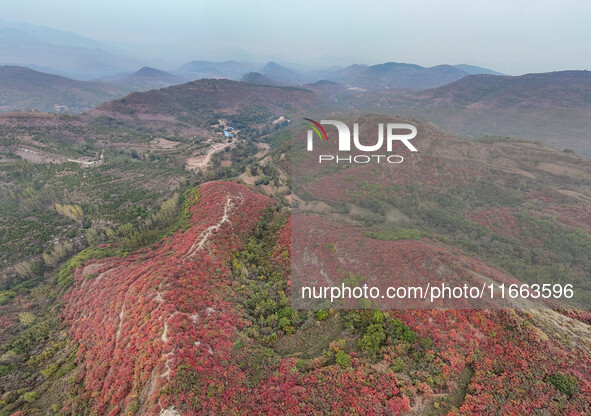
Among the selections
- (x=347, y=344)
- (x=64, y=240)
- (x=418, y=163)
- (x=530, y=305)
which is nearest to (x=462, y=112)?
(x=418, y=163)

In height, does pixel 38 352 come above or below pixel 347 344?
below

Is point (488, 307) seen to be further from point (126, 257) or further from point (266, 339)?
point (126, 257)

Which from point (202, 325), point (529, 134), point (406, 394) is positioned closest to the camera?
point (406, 394)

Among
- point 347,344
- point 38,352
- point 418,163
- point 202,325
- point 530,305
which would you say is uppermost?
point 418,163

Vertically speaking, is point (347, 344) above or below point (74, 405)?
above

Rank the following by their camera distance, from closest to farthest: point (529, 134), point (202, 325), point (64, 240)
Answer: point (202, 325), point (64, 240), point (529, 134)

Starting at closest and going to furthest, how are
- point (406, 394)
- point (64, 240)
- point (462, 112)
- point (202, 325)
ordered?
point (406, 394) → point (202, 325) → point (64, 240) → point (462, 112)

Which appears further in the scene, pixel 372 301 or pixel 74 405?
pixel 372 301

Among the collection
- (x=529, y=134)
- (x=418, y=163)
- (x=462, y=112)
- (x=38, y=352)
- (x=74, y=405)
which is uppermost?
(x=462, y=112)

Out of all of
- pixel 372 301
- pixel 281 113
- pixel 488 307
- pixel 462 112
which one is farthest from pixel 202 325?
pixel 462 112

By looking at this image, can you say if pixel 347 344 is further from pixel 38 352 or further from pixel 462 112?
pixel 462 112
